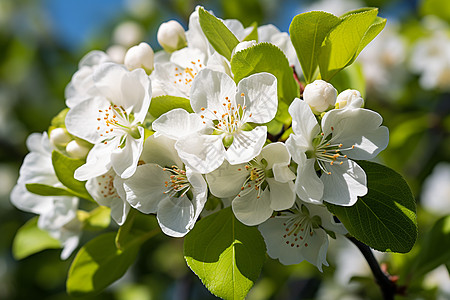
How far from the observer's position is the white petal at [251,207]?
3.59 feet

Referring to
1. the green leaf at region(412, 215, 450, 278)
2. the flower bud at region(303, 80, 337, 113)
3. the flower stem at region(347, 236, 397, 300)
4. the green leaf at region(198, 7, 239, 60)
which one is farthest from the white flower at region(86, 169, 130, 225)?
the green leaf at region(412, 215, 450, 278)

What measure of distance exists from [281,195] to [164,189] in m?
0.29

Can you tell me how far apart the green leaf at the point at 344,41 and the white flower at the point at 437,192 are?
188 cm

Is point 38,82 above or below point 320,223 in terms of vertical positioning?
below

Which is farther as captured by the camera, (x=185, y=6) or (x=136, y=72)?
(x=185, y=6)

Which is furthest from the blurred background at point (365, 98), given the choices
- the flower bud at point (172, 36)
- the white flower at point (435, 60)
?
the flower bud at point (172, 36)

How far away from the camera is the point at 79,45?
3.81 m

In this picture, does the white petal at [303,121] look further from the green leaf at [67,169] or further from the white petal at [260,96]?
the green leaf at [67,169]

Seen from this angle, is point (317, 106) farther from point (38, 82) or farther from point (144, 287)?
point (38, 82)

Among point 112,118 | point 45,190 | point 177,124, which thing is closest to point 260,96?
point 177,124

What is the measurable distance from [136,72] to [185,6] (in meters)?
1.99

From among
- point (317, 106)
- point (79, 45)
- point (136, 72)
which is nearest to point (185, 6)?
point (79, 45)

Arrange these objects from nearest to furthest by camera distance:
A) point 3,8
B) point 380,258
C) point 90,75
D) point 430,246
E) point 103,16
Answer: point 90,75 < point 430,246 < point 380,258 < point 103,16 < point 3,8

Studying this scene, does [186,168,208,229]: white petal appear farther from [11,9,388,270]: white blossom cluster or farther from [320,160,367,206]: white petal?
[320,160,367,206]: white petal
